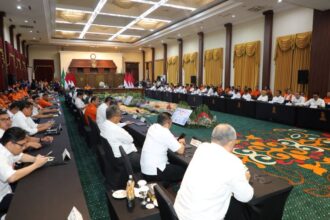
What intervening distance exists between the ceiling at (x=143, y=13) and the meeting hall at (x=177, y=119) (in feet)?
0.26

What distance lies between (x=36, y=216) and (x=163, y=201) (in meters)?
0.87

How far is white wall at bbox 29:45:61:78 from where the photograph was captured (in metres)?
20.4

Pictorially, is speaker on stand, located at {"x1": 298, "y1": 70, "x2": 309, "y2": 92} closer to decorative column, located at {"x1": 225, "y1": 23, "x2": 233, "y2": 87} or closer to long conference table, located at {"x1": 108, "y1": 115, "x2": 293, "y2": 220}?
decorative column, located at {"x1": 225, "y1": 23, "x2": 233, "y2": 87}

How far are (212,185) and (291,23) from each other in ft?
33.3

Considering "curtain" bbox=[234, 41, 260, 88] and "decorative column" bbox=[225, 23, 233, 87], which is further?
"decorative column" bbox=[225, 23, 233, 87]

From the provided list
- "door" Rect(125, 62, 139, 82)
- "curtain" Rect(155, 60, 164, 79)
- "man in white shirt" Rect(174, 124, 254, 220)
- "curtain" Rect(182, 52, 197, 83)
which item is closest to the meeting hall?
"man in white shirt" Rect(174, 124, 254, 220)

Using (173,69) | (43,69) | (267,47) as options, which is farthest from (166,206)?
(43,69)

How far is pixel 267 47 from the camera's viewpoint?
34.5 ft

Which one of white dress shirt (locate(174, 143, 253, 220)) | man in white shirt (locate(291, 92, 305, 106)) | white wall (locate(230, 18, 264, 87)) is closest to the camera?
white dress shirt (locate(174, 143, 253, 220))

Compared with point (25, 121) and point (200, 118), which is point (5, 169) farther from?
point (200, 118)

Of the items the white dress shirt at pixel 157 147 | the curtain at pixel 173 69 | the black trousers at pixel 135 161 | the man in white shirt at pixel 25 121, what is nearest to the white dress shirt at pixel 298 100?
the black trousers at pixel 135 161

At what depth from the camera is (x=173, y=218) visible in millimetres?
1348

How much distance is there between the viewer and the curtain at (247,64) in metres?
11.2

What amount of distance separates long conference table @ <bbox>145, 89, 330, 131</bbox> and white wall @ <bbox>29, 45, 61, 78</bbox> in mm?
14289
